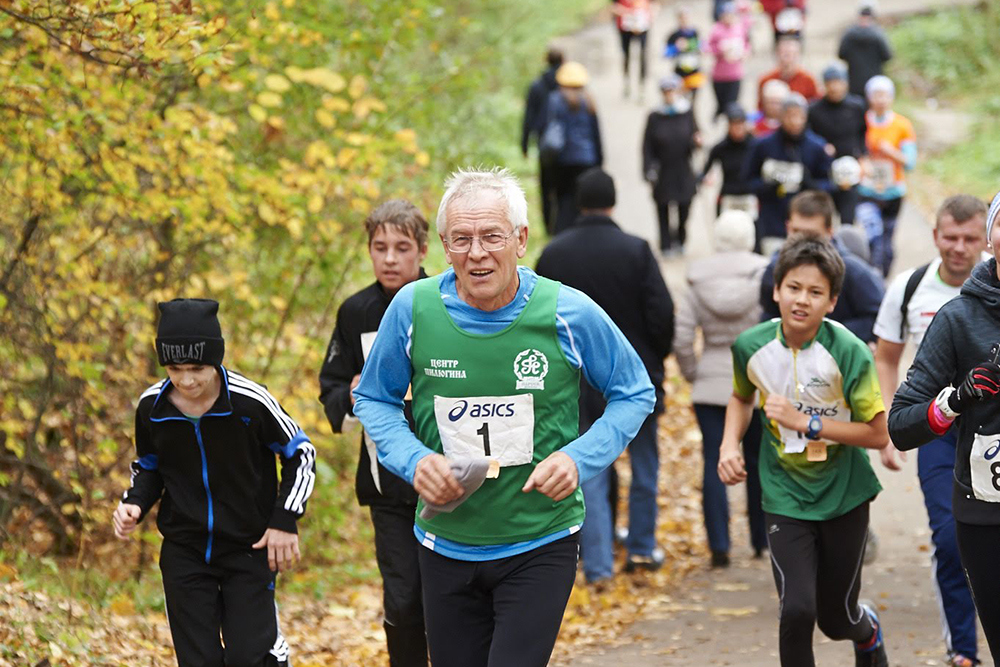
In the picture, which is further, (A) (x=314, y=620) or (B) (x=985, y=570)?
(A) (x=314, y=620)

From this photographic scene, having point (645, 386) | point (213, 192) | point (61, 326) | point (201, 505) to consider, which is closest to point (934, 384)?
point (645, 386)

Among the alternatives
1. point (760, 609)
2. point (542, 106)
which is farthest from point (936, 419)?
point (542, 106)

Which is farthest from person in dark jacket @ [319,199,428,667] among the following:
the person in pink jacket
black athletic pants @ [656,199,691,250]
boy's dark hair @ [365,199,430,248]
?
the person in pink jacket

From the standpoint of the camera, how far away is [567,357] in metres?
4.53

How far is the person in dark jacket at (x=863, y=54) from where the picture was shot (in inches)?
758

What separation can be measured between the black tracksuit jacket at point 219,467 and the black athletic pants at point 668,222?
1131 centimetres

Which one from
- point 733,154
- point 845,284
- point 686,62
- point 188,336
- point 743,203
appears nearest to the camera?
point 188,336

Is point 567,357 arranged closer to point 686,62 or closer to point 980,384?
point 980,384

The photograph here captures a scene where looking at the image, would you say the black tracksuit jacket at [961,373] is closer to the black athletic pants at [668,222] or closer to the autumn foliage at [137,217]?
the autumn foliage at [137,217]

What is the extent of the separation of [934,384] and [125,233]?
21.8 ft

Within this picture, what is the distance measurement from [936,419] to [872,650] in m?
2.12

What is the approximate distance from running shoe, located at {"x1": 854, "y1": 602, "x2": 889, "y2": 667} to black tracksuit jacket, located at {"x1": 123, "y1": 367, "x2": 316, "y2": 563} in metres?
2.72

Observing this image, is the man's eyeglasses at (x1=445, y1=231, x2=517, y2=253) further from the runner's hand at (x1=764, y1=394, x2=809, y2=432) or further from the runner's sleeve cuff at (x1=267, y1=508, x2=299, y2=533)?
the runner's hand at (x1=764, y1=394, x2=809, y2=432)

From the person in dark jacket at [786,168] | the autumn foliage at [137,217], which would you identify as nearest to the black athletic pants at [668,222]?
the person in dark jacket at [786,168]
